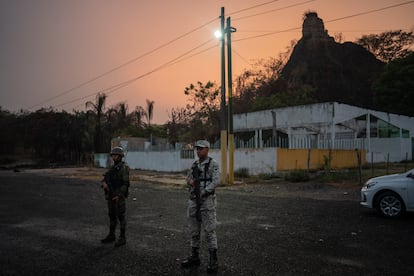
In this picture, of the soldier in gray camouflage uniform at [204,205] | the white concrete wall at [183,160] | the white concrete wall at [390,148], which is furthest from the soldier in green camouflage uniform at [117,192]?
the white concrete wall at [390,148]

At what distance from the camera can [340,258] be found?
5.32 metres

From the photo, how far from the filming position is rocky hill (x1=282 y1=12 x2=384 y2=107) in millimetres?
55656

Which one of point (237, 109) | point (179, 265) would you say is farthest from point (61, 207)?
point (237, 109)

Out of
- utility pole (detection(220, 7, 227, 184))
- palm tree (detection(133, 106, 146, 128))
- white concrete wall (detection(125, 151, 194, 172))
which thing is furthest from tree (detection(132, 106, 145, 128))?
utility pole (detection(220, 7, 227, 184))

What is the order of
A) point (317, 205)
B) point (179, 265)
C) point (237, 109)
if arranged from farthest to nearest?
point (237, 109) → point (317, 205) → point (179, 265)

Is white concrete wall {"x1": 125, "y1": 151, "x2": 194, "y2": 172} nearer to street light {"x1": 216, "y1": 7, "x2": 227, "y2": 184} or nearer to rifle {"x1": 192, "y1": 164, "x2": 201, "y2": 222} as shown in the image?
street light {"x1": 216, "y1": 7, "x2": 227, "y2": 184}

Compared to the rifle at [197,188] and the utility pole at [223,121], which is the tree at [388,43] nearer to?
the utility pole at [223,121]

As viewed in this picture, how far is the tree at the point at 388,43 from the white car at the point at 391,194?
1900 inches

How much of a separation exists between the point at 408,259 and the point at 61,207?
9.31 m

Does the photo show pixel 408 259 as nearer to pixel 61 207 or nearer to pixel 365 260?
pixel 365 260

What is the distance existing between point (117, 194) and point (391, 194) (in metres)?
6.31

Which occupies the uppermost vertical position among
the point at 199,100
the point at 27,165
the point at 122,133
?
the point at 199,100

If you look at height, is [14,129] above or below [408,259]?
above

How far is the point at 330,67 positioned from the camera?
58.1 m
